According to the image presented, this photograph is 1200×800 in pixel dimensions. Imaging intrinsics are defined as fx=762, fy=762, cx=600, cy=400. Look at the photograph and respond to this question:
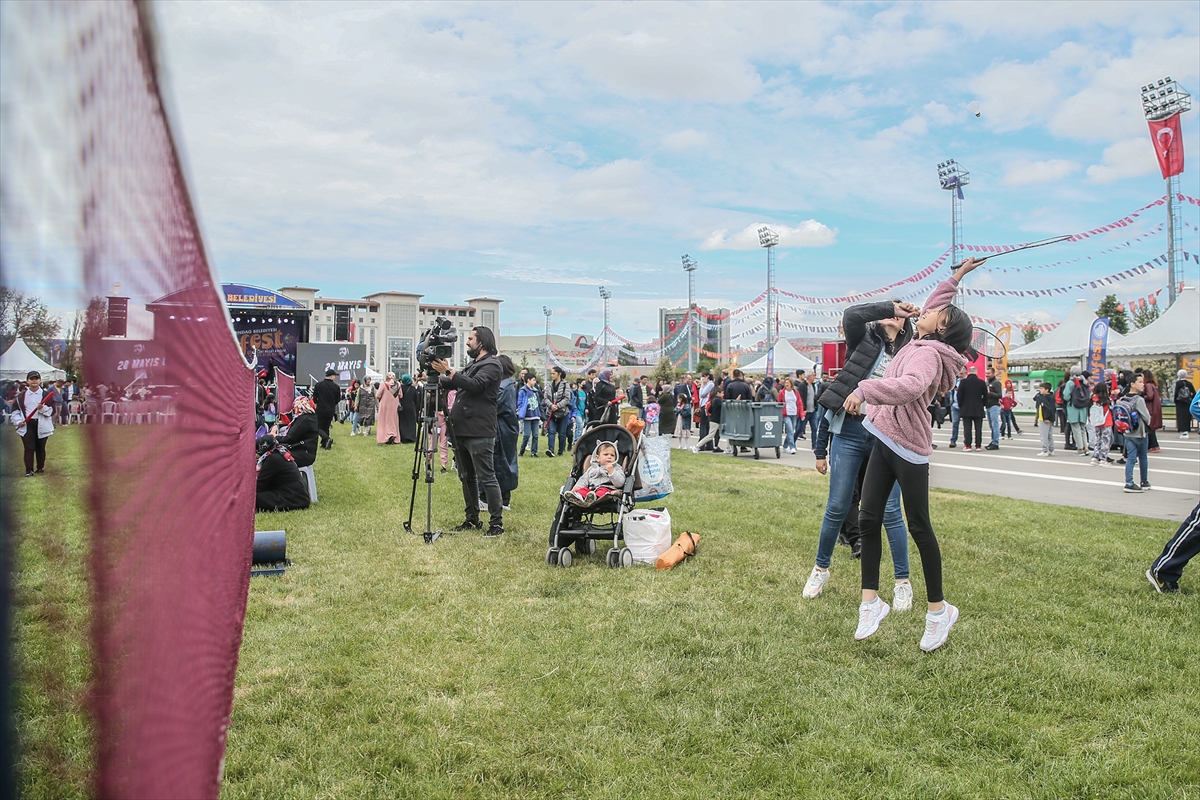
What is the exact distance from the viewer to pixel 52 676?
1.08 metres

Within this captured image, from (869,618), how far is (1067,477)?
10.4 metres

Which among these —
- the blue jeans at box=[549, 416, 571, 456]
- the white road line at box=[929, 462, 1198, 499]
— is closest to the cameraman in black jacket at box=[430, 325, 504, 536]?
the white road line at box=[929, 462, 1198, 499]

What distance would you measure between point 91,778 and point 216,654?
54.1 inches

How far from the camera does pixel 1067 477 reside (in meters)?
12.7

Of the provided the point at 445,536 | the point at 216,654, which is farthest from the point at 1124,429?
the point at 216,654

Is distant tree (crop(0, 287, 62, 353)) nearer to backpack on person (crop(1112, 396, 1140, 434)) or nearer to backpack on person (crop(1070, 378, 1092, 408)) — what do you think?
backpack on person (crop(1112, 396, 1140, 434))

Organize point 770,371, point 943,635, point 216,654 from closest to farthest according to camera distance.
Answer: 1. point 216,654
2. point 943,635
3. point 770,371

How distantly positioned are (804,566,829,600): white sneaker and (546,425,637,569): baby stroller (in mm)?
1594

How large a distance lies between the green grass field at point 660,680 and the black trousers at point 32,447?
0.02 meters

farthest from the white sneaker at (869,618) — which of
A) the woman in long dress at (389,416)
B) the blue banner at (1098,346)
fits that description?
the blue banner at (1098,346)

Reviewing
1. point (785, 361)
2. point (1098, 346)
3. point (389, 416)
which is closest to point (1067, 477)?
point (389, 416)

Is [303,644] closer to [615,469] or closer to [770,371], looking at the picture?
[615,469]

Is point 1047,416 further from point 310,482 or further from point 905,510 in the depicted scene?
point 310,482

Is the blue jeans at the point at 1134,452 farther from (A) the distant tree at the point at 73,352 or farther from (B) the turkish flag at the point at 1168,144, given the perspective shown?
(B) the turkish flag at the point at 1168,144
